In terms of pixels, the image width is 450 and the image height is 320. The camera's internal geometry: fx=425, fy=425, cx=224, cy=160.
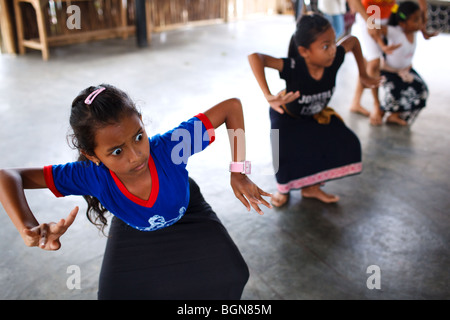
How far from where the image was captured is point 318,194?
2660 mm

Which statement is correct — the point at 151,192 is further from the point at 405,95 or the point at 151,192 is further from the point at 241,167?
the point at 405,95

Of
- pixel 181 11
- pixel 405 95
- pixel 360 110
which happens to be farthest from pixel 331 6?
pixel 181 11

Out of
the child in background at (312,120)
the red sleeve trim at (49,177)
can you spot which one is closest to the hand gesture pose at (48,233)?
the red sleeve trim at (49,177)

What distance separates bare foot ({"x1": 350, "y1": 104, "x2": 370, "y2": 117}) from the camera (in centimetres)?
404

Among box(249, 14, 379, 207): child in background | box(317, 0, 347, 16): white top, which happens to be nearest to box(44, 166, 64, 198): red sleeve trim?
box(249, 14, 379, 207): child in background

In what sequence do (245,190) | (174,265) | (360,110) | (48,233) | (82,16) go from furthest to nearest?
A: (82,16)
(360,110)
(245,190)
(174,265)
(48,233)

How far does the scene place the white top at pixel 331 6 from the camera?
459cm

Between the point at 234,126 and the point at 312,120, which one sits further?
the point at 312,120

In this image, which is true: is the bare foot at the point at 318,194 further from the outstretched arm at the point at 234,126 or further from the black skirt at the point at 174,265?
the black skirt at the point at 174,265

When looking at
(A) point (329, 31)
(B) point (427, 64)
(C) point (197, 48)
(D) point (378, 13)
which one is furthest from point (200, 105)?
(B) point (427, 64)

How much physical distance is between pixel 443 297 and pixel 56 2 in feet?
20.9

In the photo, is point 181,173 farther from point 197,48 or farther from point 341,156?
point 197,48

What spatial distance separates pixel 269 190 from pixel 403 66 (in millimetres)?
1881

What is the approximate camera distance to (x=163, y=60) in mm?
5887
